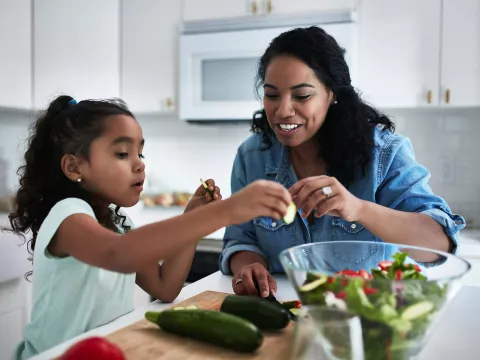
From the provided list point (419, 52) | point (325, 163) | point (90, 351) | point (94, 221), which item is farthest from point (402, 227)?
point (419, 52)

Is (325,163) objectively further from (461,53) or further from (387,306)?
(461,53)

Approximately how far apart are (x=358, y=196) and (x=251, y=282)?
0.47 metres

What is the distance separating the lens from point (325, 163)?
1500 millimetres

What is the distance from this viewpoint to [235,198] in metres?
0.85

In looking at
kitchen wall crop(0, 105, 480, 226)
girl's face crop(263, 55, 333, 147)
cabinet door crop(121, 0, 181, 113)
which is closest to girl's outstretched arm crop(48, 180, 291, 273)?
girl's face crop(263, 55, 333, 147)

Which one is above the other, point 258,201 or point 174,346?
point 258,201

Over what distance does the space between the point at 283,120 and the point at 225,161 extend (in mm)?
2008

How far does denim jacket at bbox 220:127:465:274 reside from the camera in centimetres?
132

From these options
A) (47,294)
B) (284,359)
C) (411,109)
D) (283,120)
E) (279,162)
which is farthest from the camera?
(411,109)

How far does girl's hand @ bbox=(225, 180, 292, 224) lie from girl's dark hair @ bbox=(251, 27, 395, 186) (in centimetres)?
60

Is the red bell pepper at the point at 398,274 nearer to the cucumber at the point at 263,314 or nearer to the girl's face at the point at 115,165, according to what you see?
the cucumber at the point at 263,314

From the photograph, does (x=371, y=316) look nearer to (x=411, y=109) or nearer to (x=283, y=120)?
(x=283, y=120)

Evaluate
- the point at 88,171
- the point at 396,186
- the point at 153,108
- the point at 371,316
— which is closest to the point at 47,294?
the point at 88,171

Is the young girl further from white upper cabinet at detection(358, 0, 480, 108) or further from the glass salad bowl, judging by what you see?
white upper cabinet at detection(358, 0, 480, 108)
